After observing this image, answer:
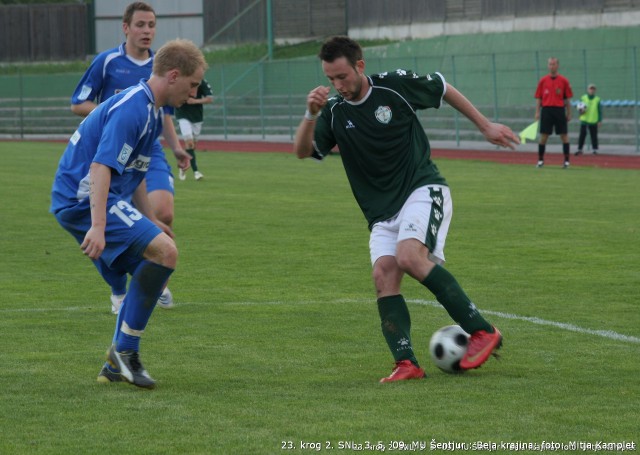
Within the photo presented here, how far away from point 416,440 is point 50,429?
1541 millimetres

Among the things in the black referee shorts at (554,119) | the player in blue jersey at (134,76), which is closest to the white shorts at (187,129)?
the black referee shorts at (554,119)

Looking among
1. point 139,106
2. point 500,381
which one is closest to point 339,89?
point 139,106

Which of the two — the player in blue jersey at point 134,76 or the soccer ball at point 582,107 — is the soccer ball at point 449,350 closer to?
the player in blue jersey at point 134,76

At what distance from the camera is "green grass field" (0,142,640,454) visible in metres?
5.14

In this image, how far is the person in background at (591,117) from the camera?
92.5ft

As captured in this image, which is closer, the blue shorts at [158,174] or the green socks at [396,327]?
the green socks at [396,327]

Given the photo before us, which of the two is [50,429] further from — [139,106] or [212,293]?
[212,293]

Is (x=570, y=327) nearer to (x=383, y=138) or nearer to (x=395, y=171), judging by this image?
(x=395, y=171)

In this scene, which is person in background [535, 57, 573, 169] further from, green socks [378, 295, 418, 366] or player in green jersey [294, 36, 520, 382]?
green socks [378, 295, 418, 366]

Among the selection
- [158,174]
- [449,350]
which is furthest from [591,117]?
[449,350]

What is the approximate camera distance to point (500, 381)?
6188mm

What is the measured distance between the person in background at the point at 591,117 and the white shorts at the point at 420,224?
2220 cm

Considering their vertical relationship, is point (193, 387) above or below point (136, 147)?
below

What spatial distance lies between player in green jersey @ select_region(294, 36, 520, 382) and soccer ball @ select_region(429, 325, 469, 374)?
4 centimetres
